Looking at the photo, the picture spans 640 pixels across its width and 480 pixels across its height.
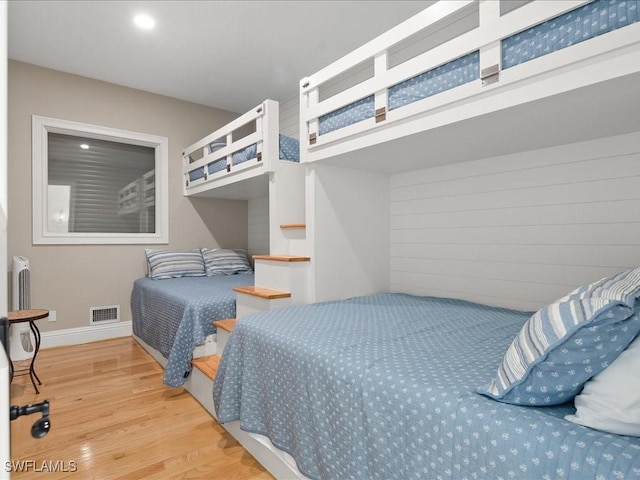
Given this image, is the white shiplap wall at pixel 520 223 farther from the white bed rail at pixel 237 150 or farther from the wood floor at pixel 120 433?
the wood floor at pixel 120 433

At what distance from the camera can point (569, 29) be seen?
43.2 inches

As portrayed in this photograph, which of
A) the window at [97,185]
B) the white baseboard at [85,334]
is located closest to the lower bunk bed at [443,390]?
the white baseboard at [85,334]

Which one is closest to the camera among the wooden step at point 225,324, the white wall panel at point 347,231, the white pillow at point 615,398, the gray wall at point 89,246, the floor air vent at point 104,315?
the white pillow at point 615,398

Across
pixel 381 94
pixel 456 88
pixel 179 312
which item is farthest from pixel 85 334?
pixel 456 88

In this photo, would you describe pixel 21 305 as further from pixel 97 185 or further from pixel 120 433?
pixel 120 433

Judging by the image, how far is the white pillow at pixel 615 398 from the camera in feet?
2.11

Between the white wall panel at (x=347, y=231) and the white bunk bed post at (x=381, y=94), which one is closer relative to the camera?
the white bunk bed post at (x=381, y=94)

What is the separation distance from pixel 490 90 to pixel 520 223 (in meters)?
0.91

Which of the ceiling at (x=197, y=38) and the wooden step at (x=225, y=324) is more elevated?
the ceiling at (x=197, y=38)

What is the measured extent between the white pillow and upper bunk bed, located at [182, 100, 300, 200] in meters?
2.08

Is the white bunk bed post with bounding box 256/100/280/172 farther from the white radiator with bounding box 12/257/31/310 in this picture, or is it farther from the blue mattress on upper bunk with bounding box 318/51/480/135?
the white radiator with bounding box 12/257/31/310

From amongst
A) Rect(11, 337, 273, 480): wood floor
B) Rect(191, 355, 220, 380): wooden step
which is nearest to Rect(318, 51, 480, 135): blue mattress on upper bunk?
Rect(191, 355, 220, 380): wooden step

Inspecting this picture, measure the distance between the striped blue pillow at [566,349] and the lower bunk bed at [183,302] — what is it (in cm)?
183

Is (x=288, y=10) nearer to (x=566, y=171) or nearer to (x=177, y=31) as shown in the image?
(x=177, y=31)
